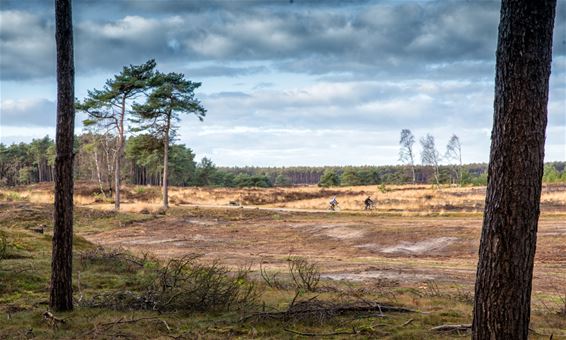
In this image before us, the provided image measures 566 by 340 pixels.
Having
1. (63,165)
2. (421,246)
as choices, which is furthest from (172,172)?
(63,165)

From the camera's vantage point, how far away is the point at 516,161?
4.54 m

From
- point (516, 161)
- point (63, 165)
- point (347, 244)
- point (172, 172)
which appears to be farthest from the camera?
point (172, 172)

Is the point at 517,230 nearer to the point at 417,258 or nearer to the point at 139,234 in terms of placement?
the point at 417,258

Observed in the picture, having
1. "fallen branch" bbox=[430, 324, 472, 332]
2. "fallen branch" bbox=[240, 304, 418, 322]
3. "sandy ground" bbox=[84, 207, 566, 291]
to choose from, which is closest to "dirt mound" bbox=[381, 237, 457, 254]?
"sandy ground" bbox=[84, 207, 566, 291]

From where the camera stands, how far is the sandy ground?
1504 centimetres

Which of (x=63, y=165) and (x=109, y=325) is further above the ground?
(x=63, y=165)

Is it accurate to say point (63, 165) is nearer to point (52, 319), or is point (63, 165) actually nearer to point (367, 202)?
point (52, 319)

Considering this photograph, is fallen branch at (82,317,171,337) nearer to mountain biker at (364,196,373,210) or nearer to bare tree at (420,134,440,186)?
mountain biker at (364,196,373,210)

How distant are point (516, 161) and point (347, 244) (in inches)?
822

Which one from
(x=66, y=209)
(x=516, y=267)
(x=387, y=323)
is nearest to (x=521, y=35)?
(x=516, y=267)

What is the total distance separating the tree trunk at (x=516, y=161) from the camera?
4539 millimetres

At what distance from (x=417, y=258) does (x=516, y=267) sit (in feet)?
54.2

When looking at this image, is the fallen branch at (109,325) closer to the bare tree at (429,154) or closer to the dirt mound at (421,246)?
the dirt mound at (421,246)

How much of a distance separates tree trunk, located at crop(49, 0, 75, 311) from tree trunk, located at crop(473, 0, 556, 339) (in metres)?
5.72
